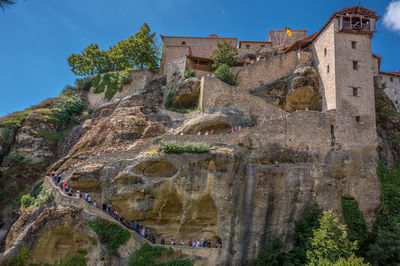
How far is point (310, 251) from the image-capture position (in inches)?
773

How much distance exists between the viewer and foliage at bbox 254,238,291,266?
19500 mm

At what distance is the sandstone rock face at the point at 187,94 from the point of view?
28.3m

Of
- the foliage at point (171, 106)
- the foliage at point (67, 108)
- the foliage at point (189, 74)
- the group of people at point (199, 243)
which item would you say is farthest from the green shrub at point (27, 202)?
the foliage at point (189, 74)

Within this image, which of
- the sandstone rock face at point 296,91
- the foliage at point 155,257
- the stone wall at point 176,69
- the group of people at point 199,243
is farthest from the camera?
the stone wall at point 176,69

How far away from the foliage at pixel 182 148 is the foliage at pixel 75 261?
7.87 meters

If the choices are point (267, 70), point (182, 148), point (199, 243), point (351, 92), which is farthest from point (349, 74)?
point (199, 243)

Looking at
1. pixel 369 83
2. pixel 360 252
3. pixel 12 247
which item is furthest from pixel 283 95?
pixel 12 247

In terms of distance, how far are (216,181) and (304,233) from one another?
6478 mm

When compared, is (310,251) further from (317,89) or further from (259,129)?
(317,89)

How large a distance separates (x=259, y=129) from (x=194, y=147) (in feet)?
16.5

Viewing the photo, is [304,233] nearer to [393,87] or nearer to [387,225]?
[387,225]

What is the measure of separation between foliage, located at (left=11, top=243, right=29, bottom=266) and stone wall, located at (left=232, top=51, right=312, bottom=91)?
21.4m

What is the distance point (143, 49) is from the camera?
36750mm

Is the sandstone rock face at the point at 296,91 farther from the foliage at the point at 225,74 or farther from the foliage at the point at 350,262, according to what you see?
the foliage at the point at 350,262
